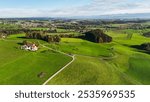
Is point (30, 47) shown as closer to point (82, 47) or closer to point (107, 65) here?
point (82, 47)

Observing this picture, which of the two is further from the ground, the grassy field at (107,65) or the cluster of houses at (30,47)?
the cluster of houses at (30,47)

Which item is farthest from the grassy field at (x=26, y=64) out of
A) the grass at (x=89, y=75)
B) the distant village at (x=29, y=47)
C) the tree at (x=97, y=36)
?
the tree at (x=97, y=36)

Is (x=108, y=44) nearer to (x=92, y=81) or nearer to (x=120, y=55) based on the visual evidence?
(x=120, y=55)

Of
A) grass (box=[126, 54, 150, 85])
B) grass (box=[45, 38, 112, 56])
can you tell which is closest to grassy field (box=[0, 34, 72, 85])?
grass (box=[45, 38, 112, 56])

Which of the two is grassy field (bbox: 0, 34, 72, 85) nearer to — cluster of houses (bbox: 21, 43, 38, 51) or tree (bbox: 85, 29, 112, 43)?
cluster of houses (bbox: 21, 43, 38, 51)

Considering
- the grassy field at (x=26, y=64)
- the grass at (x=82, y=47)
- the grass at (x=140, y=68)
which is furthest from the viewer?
the grass at (x=82, y=47)

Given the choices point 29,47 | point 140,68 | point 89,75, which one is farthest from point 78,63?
point 29,47

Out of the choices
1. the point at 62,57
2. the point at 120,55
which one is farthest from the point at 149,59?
the point at 62,57

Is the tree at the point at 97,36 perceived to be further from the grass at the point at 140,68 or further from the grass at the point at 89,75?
the grass at the point at 89,75
